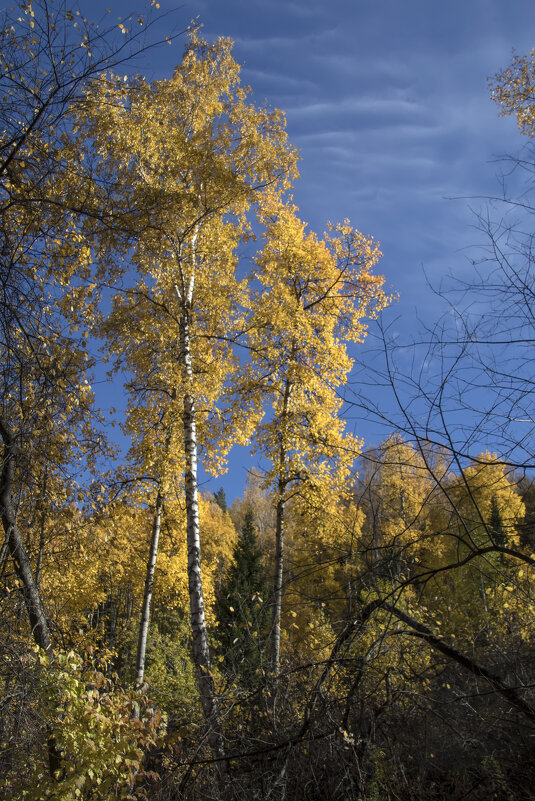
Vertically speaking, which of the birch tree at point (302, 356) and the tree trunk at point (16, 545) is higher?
the birch tree at point (302, 356)

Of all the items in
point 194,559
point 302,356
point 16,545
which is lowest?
point 194,559

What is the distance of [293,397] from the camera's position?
8906 millimetres

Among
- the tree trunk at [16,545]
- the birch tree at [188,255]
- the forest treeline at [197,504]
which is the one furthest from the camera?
the birch tree at [188,255]

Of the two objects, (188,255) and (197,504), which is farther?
(188,255)

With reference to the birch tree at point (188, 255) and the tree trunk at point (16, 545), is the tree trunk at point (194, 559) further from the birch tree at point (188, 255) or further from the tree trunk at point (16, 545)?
the tree trunk at point (16, 545)

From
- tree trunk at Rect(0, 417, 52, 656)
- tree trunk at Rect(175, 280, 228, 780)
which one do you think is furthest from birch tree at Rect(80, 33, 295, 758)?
tree trunk at Rect(0, 417, 52, 656)

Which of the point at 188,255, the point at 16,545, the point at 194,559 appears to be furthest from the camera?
the point at 188,255

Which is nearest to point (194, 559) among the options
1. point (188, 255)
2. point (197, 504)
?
point (197, 504)

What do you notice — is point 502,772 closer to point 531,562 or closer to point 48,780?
point 531,562

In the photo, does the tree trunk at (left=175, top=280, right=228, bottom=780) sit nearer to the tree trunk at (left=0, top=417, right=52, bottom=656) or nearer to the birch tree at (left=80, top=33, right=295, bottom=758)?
the birch tree at (left=80, top=33, right=295, bottom=758)

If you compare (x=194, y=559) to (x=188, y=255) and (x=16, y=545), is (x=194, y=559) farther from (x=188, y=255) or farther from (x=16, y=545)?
(x=188, y=255)

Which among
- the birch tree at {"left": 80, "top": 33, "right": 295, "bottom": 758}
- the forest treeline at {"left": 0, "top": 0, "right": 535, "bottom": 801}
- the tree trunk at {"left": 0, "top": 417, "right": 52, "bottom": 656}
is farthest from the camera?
the birch tree at {"left": 80, "top": 33, "right": 295, "bottom": 758}

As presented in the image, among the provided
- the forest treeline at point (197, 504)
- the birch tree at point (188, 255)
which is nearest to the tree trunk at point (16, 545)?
the forest treeline at point (197, 504)

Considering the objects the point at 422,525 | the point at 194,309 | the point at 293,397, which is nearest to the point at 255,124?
the point at 194,309
